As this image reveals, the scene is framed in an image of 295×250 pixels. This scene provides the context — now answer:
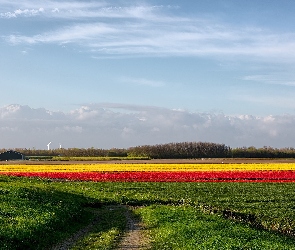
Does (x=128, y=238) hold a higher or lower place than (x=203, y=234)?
lower

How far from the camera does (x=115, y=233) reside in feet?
92.5

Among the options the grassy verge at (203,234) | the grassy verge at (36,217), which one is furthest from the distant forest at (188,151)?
the grassy verge at (203,234)

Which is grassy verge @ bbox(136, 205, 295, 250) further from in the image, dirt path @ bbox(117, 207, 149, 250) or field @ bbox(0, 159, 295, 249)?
dirt path @ bbox(117, 207, 149, 250)

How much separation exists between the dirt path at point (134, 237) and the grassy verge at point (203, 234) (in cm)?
50

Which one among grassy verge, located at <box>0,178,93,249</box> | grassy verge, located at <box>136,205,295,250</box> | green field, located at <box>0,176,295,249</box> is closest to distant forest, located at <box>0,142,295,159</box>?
green field, located at <box>0,176,295,249</box>

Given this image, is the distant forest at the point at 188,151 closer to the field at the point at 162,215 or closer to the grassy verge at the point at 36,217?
the field at the point at 162,215

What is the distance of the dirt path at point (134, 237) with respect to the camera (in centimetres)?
2452

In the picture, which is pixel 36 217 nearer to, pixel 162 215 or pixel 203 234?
pixel 162 215

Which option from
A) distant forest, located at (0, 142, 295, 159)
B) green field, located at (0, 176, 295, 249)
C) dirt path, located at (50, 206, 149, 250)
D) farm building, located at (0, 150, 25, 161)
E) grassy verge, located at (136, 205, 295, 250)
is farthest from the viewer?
distant forest, located at (0, 142, 295, 159)

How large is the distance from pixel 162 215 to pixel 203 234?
7302mm

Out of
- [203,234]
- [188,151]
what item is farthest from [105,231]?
[188,151]

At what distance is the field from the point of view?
25.2m

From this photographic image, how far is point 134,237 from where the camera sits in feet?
88.6

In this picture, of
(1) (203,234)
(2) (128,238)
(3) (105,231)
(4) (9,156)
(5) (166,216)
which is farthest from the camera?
(4) (9,156)
